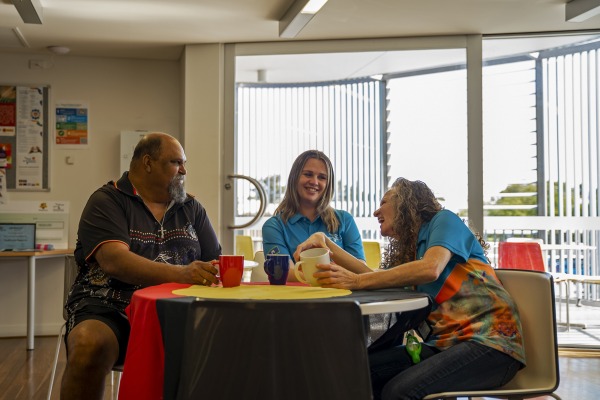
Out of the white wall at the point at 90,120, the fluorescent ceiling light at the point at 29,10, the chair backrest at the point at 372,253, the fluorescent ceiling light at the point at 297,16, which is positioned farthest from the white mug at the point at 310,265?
the white wall at the point at 90,120

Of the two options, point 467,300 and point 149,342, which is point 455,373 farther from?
point 149,342

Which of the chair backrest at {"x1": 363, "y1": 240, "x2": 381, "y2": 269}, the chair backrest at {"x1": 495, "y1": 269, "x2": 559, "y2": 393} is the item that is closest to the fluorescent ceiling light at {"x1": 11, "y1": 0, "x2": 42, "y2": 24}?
the chair backrest at {"x1": 363, "y1": 240, "x2": 381, "y2": 269}

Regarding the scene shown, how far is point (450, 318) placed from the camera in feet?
6.97

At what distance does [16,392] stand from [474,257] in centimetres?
281

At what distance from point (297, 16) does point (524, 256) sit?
8.24ft

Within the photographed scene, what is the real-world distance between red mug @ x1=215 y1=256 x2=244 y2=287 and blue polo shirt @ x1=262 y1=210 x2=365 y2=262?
789 millimetres

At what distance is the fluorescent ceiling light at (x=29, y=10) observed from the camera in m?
4.23

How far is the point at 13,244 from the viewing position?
579 centimetres

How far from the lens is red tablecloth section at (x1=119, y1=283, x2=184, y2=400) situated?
5.98 ft

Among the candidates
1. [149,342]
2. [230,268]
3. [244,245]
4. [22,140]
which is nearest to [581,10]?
[244,245]

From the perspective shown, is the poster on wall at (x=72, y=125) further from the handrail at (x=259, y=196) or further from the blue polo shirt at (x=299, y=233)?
the blue polo shirt at (x=299, y=233)

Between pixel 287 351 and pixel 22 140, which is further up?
pixel 22 140

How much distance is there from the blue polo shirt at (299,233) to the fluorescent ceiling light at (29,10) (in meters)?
2.33

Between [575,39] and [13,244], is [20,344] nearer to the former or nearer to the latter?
[13,244]
